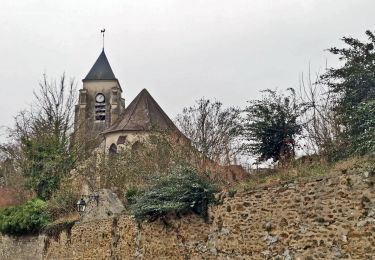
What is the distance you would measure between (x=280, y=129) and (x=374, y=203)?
723cm

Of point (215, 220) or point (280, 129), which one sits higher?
point (280, 129)

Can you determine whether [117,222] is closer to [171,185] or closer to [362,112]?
[171,185]

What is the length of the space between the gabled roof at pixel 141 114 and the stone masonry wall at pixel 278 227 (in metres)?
19.4

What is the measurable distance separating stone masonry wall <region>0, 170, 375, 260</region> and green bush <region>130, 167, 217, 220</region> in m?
0.24

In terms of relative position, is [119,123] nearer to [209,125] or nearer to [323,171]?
[209,125]

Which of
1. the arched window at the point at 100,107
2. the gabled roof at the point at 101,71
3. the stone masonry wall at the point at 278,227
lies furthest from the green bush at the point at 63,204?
the gabled roof at the point at 101,71

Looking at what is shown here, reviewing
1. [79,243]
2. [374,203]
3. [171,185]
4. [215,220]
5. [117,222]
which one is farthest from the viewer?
[79,243]

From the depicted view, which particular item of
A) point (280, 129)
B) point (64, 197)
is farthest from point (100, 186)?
point (280, 129)

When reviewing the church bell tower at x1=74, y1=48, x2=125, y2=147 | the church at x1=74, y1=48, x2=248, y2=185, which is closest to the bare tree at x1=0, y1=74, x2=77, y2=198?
the church at x1=74, y1=48, x2=248, y2=185

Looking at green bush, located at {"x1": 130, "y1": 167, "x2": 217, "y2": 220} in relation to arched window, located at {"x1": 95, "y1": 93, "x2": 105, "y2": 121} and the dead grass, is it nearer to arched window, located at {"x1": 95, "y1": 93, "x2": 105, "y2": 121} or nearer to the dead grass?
the dead grass

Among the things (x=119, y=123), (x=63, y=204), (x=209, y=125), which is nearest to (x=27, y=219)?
(x=63, y=204)

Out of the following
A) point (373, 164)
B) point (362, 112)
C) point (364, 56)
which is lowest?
point (373, 164)

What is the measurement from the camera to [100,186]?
20672 mm

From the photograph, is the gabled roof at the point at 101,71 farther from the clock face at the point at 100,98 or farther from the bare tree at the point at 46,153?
the bare tree at the point at 46,153
